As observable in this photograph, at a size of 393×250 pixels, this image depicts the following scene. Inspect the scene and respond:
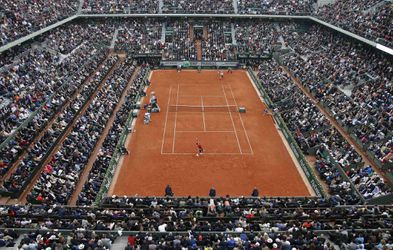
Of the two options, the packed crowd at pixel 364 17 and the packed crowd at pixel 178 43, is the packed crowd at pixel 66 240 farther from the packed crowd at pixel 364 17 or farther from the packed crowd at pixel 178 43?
the packed crowd at pixel 178 43

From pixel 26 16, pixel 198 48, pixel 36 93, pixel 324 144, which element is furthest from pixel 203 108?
pixel 26 16

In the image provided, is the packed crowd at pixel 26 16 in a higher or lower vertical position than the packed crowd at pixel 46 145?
higher


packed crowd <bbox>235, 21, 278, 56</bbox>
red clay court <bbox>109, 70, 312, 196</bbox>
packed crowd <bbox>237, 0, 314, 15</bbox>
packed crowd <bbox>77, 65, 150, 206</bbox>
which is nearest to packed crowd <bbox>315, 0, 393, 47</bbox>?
packed crowd <bbox>237, 0, 314, 15</bbox>

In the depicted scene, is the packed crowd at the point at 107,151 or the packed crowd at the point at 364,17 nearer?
the packed crowd at the point at 107,151

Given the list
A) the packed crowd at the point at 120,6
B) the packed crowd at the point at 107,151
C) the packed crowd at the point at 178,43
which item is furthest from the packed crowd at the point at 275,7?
the packed crowd at the point at 107,151

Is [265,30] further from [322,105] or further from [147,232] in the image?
[147,232]

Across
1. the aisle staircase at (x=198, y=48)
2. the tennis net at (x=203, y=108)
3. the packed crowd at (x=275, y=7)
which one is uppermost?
the packed crowd at (x=275, y=7)

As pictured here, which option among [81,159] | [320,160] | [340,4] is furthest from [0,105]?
[340,4]

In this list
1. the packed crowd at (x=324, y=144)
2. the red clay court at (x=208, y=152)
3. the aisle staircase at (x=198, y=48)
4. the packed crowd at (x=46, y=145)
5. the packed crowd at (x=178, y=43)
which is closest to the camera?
the packed crowd at (x=46, y=145)
